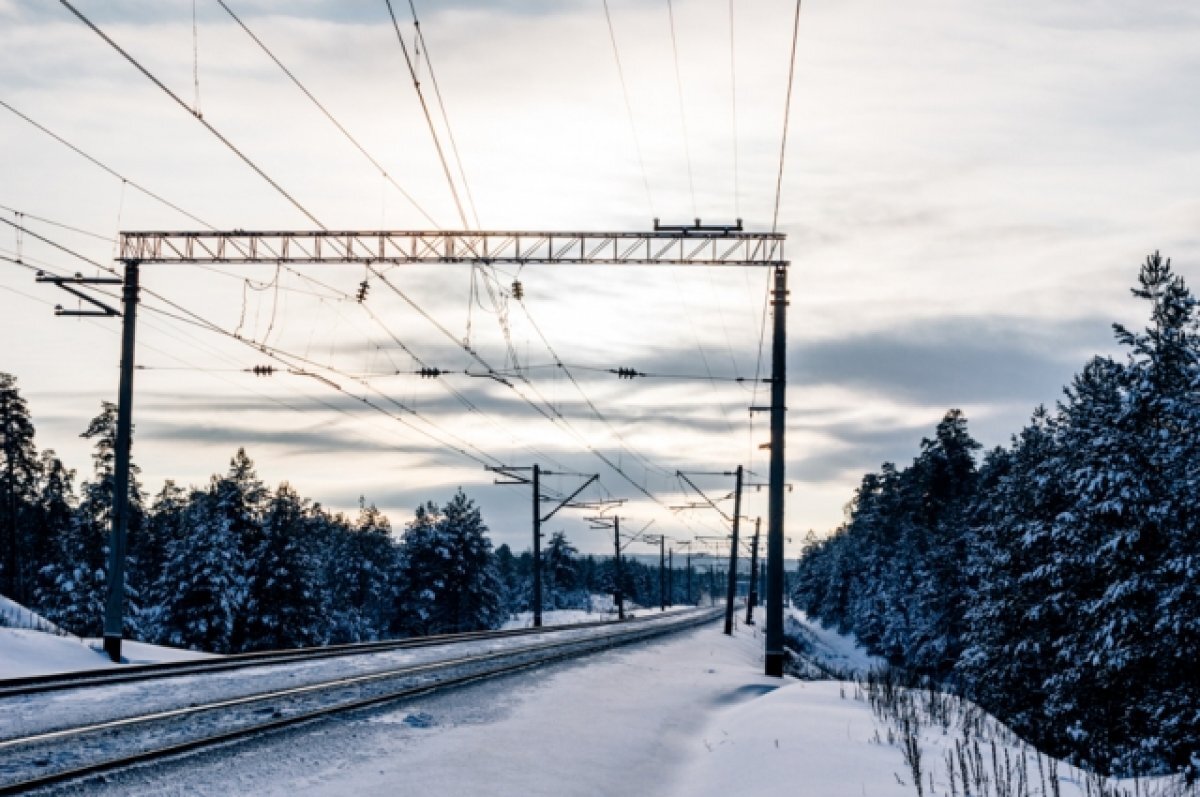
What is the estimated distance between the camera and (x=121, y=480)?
74.5ft

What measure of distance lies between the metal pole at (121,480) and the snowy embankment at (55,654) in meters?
0.55

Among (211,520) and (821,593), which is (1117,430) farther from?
(821,593)

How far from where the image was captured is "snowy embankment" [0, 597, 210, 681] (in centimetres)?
1886

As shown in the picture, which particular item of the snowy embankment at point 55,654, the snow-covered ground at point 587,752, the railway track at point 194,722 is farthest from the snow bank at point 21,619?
the snow-covered ground at point 587,752

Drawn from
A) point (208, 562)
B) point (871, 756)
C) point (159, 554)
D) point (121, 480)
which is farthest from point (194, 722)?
point (159, 554)

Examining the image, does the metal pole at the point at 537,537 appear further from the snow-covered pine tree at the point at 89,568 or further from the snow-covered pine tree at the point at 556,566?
the snow-covered pine tree at the point at 556,566

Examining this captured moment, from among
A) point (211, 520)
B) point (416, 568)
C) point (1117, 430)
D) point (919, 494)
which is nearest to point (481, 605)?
point (416, 568)

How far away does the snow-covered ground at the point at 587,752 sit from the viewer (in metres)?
10.1

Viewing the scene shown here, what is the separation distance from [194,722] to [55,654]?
33.1 feet

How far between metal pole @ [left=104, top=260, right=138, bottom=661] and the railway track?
3.70 m

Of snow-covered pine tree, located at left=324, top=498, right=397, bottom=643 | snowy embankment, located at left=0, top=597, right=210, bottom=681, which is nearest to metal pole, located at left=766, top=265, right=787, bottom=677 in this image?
snowy embankment, located at left=0, top=597, right=210, bottom=681

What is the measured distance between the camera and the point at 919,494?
76.9 m

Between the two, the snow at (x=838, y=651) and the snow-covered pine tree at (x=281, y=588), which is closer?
the snow-covered pine tree at (x=281, y=588)

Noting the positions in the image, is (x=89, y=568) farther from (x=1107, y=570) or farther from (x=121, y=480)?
(x=1107, y=570)
